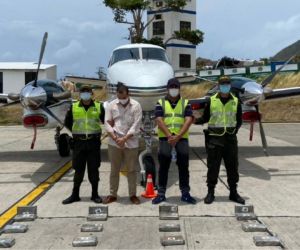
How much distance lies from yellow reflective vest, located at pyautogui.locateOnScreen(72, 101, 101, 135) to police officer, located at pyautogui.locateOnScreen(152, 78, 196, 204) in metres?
1.10

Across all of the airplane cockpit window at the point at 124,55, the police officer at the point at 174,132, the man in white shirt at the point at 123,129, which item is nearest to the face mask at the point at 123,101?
the man in white shirt at the point at 123,129

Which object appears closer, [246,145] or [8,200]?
[8,200]

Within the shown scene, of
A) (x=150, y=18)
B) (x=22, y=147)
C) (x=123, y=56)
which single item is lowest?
(x=22, y=147)

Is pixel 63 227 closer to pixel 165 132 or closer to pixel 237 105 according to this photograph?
pixel 165 132

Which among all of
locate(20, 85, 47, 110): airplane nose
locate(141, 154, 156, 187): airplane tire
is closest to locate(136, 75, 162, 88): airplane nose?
locate(141, 154, 156, 187): airplane tire

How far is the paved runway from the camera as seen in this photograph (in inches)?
227

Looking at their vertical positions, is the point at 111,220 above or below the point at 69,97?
below

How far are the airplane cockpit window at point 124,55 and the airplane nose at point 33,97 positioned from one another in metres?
1.92

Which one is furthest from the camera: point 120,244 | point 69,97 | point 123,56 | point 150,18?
point 150,18

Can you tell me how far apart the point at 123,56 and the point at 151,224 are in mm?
5960

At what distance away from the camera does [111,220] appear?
6.72 meters

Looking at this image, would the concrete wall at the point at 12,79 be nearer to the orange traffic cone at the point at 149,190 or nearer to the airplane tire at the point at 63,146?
the airplane tire at the point at 63,146

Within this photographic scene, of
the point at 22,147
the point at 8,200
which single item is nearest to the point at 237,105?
the point at 8,200

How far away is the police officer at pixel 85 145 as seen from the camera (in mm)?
7887
